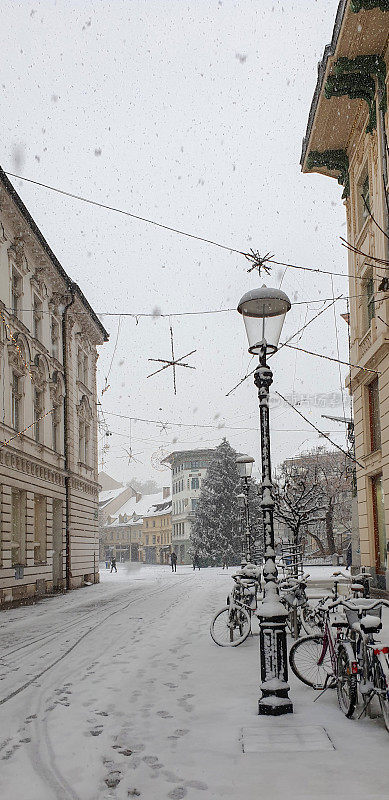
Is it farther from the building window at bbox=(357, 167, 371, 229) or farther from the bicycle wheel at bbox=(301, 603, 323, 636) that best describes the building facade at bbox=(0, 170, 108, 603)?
the bicycle wheel at bbox=(301, 603, 323, 636)

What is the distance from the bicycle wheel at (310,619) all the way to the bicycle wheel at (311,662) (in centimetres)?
93

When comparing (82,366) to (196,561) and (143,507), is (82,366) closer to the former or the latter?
(196,561)

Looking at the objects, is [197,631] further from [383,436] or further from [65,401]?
[65,401]

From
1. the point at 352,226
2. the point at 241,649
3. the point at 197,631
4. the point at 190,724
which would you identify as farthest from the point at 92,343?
the point at 190,724

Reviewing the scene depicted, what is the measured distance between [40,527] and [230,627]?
Answer: 15.4 metres

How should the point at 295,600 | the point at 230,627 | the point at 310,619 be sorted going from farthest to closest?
the point at 230,627
the point at 295,600
the point at 310,619

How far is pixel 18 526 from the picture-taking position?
74.3ft

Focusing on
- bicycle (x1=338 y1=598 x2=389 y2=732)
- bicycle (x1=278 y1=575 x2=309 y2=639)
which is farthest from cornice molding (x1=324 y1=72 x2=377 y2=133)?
bicycle (x1=338 y1=598 x2=389 y2=732)

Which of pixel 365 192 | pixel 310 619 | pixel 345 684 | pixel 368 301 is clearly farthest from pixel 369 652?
pixel 365 192

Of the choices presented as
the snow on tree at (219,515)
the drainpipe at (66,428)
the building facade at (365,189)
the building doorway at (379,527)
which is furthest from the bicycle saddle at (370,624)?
the snow on tree at (219,515)

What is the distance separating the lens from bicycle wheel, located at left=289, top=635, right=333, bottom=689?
25.5 feet

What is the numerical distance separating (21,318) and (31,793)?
63.1 feet

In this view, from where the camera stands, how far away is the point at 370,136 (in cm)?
1847

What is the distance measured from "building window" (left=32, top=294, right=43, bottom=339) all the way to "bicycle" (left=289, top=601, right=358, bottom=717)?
18.7 meters
